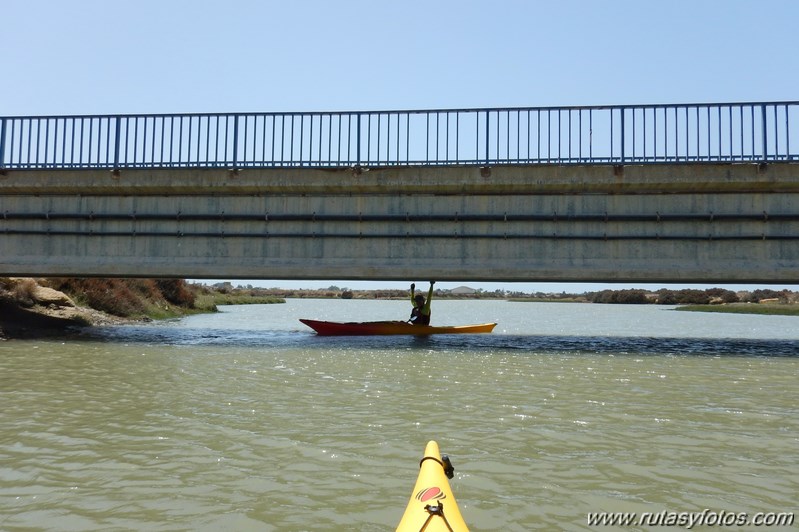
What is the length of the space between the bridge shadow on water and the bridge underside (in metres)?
2.07

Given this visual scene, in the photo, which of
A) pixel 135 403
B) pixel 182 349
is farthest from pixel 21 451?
pixel 182 349

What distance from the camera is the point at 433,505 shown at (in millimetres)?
3363

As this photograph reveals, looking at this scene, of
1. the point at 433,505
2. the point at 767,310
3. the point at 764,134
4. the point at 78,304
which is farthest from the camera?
the point at 767,310

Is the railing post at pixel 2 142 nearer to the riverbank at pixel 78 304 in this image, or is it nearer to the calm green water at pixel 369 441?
the riverbank at pixel 78 304

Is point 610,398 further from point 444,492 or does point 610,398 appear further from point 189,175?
point 189,175

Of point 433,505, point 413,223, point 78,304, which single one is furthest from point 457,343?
point 78,304

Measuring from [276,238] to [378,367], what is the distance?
7545 mm

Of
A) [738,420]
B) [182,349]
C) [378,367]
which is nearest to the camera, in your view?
[738,420]

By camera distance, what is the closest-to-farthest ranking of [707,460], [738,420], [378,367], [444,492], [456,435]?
[444,492]
[707,460]
[456,435]
[738,420]
[378,367]

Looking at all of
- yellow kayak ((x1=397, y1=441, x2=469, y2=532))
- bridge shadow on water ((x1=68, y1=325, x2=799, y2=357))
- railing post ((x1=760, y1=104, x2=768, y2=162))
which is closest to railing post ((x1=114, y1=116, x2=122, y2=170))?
bridge shadow on water ((x1=68, y1=325, x2=799, y2=357))

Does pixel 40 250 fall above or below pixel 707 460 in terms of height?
above

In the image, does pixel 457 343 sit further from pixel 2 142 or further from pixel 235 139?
pixel 2 142

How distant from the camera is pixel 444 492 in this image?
3623 millimetres

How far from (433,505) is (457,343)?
15.1m
